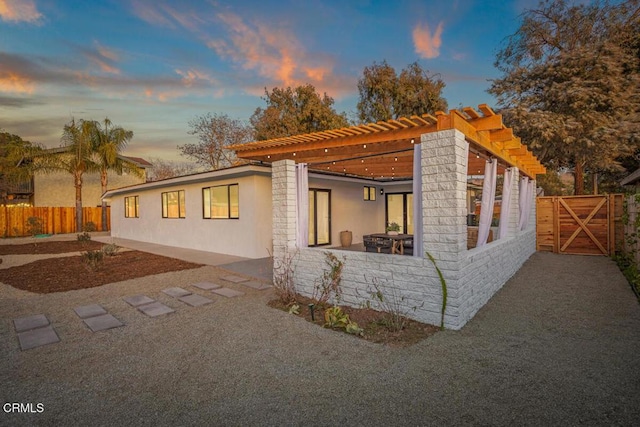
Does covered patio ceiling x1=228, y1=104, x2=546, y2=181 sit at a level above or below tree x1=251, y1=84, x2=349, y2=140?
below

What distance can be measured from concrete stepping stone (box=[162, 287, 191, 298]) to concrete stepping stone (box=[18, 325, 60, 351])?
71.9 inches

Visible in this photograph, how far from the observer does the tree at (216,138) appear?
2542cm

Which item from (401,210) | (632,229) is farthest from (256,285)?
(401,210)

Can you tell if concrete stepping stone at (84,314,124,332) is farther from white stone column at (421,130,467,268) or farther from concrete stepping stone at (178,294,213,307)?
white stone column at (421,130,467,268)

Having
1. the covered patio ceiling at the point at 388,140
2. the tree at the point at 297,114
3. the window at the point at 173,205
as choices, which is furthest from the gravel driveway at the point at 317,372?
the tree at the point at 297,114

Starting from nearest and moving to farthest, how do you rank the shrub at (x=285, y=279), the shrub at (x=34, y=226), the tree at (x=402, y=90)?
the shrub at (x=285, y=279), the shrub at (x=34, y=226), the tree at (x=402, y=90)

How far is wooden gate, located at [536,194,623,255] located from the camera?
959 cm

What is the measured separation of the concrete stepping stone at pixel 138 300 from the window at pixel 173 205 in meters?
7.61

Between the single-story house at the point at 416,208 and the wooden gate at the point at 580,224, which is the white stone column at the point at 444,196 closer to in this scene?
the single-story house at the point at 416,208

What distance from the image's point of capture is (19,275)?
7.82 metres

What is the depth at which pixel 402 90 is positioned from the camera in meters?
20.7

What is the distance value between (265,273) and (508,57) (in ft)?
55.5

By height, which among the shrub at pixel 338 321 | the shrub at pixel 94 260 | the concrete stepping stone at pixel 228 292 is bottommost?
the concrete stepping stone at pixel 228 292

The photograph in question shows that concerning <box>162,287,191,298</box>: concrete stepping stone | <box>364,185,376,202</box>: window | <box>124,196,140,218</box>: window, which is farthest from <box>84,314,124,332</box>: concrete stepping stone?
<box>124,196,140,218</box>: window
